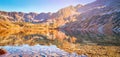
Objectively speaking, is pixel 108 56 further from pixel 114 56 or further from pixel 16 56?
pixel 16 56

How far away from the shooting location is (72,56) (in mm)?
42219

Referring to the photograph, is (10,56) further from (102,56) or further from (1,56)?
(102,56)

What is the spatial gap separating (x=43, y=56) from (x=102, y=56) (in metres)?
12.4

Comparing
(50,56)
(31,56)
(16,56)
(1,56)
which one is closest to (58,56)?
(50,56)

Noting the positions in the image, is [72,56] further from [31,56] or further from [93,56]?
[31,56]

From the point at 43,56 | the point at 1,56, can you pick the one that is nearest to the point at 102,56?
the point at 43,56

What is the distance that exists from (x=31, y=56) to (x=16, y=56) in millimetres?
3019

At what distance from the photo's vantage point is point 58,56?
139ft

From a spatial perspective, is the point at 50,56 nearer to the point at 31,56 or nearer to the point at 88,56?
the point at 31,56

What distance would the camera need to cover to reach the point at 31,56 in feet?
137

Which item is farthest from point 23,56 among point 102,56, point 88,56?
point 102,56

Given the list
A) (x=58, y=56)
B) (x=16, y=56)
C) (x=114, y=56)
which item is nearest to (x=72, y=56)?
(x=58, y=56)

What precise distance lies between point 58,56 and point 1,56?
37.7 feet

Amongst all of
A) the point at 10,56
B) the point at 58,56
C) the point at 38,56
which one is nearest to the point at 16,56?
the point at 10,56
